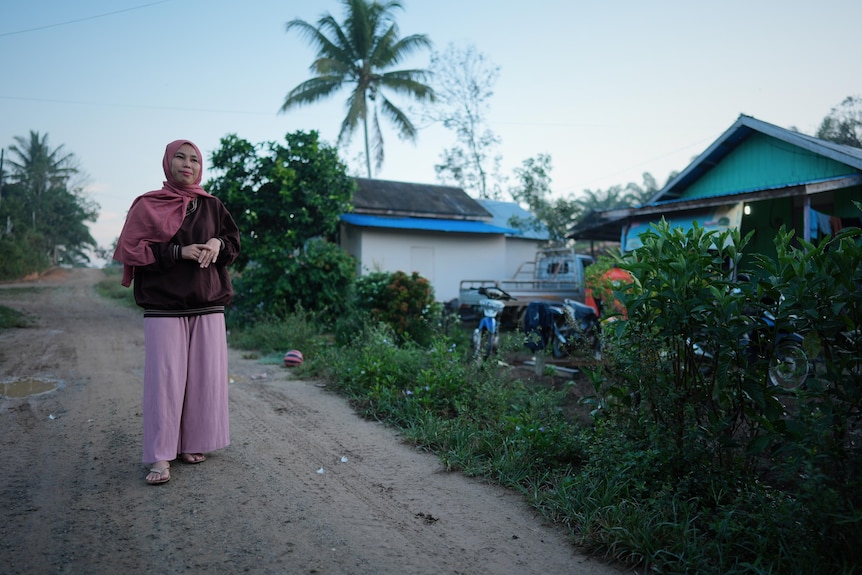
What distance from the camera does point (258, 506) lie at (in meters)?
3.06

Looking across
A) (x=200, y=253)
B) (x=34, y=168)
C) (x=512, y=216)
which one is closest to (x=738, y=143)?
(x=512, y=216)

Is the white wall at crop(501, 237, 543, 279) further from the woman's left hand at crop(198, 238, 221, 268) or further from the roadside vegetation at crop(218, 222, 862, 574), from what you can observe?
the woman's left hand at crop(198, 238, 221, 268)

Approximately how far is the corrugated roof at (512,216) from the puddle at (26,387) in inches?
540

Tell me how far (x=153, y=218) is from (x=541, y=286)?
34.2 feet

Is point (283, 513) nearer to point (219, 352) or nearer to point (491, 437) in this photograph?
point (219, 352)

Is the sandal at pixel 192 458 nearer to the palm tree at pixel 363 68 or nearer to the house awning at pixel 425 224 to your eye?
the house awning at pixel 425 224

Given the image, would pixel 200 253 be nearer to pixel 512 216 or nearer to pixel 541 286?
pixel 541 286

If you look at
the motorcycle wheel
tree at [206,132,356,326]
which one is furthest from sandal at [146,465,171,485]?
tree at [206,132,356,326]

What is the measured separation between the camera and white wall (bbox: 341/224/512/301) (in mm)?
16094

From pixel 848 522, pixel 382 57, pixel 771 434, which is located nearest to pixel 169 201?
pixel 771 434

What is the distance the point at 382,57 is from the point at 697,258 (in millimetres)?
22567

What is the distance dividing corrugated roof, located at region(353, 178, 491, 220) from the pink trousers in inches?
492

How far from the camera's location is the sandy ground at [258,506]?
2508 millimetres

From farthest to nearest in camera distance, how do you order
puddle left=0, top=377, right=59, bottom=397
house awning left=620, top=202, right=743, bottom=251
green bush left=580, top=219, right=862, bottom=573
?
1. house awning left=620, top=202, right=743, bottom=251
2. puddle left=0, top=377, right=59, bottom=397
3. green bush left=580, top=219, right=862, bottom=573
